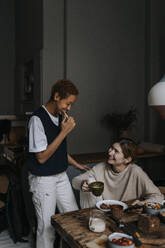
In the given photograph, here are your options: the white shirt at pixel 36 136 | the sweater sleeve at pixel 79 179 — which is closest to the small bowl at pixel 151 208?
the sweater sleeve at pixel 79 179

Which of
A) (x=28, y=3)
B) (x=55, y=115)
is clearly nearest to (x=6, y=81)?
(x=28, y=3)

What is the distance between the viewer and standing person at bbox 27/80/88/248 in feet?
5.32

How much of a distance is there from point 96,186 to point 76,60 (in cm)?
229

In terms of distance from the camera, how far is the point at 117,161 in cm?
174

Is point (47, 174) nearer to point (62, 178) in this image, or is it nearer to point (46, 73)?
point (62, 178)

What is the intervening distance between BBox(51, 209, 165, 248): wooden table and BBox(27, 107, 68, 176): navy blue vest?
0.39 metres

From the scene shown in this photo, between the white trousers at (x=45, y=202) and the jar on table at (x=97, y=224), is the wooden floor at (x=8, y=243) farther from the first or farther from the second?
the jar on table at (x=97, y=224)

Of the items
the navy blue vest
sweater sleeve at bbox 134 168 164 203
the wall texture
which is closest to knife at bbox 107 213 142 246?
sweater sleeve at bbox 134 168 164 203

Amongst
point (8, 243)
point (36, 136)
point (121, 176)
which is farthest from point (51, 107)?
point (8, 243)

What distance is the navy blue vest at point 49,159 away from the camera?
1.67 meters

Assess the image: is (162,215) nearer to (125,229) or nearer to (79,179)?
(125,229)

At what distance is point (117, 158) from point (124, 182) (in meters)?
0.18

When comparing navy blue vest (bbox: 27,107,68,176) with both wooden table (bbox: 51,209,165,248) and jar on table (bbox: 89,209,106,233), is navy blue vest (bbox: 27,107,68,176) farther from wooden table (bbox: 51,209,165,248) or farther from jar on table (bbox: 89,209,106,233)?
jar on table (bbox: 89,209,106,233)

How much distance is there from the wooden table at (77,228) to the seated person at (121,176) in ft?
1.14
